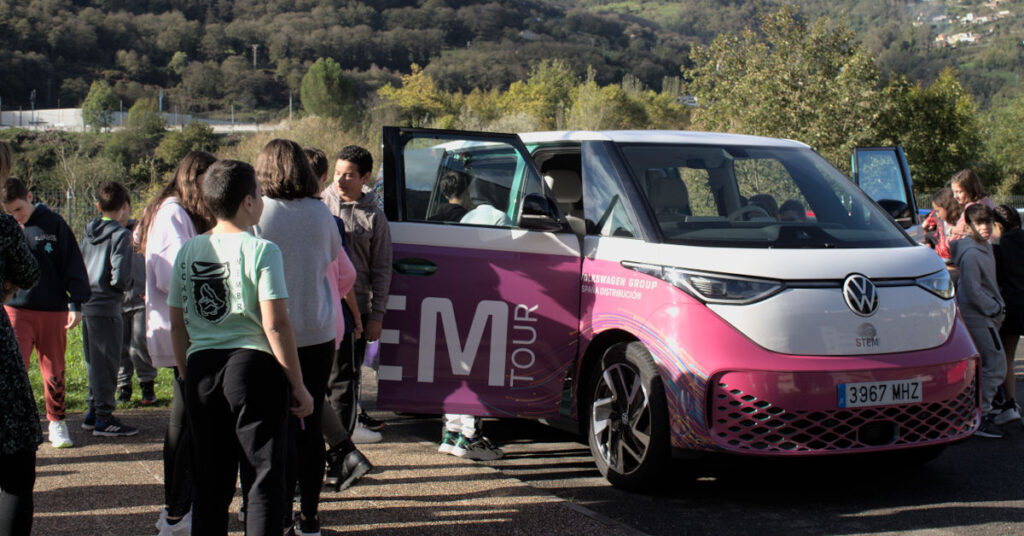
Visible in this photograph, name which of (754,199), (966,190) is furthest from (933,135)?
(754,199)

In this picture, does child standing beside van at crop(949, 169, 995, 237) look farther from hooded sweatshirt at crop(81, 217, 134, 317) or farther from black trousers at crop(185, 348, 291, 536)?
hooded sweatshirt at crop(81, 217, 134, 317)

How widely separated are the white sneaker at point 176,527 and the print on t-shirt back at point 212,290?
119cm

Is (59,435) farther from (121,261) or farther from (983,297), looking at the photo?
(983,297)

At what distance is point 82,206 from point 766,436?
67.2 ft

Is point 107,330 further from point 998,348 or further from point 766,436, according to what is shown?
point 998,348

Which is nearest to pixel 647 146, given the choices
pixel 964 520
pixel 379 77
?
pixel 964 520

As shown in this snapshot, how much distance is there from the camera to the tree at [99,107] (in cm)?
12394

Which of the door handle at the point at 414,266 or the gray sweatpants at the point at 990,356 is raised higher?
the door handle at the point at 414,266

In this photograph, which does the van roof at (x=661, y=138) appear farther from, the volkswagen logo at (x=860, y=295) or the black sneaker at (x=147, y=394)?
the black sneaker at (x=147, y=394)

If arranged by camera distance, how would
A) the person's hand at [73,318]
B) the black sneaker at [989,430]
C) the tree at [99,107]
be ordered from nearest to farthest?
the person's hand at [73,318] → the black sneaker at [989,430] → the tree at [99,107]

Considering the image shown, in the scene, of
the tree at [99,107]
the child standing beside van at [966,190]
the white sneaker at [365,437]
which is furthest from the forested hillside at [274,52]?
the white sneaker at [365,437]

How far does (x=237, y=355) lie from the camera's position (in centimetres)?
330

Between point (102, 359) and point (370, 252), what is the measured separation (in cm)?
221

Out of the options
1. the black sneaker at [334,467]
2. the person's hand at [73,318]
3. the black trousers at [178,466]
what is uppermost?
the person's hand at [73,318]
